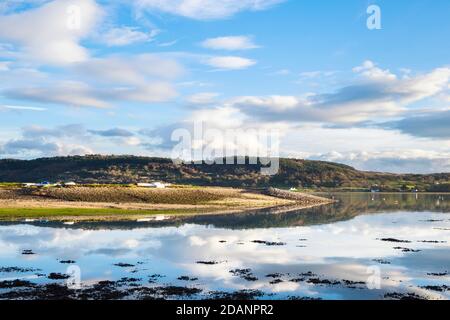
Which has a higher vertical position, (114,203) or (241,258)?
(114,203)

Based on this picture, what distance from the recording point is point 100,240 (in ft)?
182

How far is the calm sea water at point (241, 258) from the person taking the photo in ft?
108

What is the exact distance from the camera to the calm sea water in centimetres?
3294

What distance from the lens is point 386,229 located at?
7300cm

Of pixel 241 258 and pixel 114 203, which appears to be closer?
pixel 241 258

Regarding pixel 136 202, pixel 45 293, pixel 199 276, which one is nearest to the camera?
pixel 45 293

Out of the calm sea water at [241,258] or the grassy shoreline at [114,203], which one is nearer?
the calm sea water at [241,258]

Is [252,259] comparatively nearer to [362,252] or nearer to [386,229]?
[362,252]

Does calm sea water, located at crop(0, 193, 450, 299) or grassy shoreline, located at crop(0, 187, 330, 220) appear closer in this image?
calm sea water, located at crop(0, 193, 450, 299)

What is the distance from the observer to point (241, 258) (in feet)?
147
